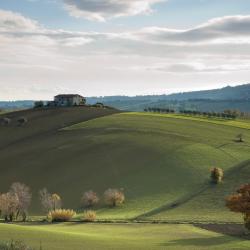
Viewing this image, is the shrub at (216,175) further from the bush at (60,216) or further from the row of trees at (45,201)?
the bush at (60,216)

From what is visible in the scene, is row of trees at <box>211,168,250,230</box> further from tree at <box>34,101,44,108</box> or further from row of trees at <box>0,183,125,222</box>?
tree at <box>34,101,44,108</box>

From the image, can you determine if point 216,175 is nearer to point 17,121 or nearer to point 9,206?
point 9,206

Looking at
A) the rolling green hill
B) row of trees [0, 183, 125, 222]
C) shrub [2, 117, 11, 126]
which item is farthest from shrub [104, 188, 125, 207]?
shrub [2, 117, 11, 126]

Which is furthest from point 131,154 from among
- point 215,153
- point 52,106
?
point 52,106

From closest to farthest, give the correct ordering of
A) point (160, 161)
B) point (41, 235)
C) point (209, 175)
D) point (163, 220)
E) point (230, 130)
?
point (41, 235) < point (163, 220) < point (209, 175) < point (160, 161) < point (230, 130)

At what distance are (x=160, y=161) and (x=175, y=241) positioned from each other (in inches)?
2161

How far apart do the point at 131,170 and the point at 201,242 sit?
50.9 meters

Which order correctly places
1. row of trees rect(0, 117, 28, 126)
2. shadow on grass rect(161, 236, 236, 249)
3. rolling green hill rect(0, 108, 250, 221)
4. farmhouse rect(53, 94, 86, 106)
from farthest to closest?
farmhouse rect(53, 94, 86, 106) < row of trees rect(0, 117, 28, 126) < rolling green hill rect(0, 108, 250, 221) < shadow on grass rect(161, 236, 236, 249)

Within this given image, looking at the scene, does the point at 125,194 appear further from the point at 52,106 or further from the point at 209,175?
the point at 52,106

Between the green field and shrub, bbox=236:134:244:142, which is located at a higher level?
shrub, bbox=236:134:244:142

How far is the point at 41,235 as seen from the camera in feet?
156

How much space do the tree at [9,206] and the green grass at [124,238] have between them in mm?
14576

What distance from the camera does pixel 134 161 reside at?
10544 centimetres

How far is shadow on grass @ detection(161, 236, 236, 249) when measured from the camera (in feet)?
156
